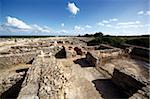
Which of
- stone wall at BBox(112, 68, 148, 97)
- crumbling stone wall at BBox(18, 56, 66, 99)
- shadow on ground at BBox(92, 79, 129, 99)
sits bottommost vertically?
shadow on ground at BBox(92, 79, 129, 99)

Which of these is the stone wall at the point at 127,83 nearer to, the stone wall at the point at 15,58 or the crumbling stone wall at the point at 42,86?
the crumbling stone wall at the point at 42,86

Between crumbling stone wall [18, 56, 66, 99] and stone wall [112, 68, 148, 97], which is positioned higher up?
crumbling stone wall [18, 56, 66, 99]

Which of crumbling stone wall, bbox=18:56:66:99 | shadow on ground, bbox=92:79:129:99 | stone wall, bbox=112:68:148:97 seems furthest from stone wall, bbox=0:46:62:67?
stone wall, bbox=112:68:148:97

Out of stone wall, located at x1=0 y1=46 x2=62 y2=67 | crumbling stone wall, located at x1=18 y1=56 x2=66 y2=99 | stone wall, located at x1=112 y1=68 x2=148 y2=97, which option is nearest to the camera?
crumbling stone wall, located at x1=18 y1=56 x2=66 y2=99

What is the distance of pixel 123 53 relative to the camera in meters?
14.4

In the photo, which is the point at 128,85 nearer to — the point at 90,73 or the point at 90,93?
the point at 90,93

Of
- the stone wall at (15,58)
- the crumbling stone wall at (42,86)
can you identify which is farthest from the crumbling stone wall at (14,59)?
the crumbling stone wall at (42,86)

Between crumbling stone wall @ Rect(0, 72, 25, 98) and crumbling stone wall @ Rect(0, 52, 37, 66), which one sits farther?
crumbling stone wall @ Rect(0, 52, 37, 66)

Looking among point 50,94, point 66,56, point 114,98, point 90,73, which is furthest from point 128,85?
point 66,56

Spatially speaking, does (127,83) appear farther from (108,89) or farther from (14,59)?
(14,59)

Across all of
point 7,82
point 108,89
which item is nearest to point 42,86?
point 7,82

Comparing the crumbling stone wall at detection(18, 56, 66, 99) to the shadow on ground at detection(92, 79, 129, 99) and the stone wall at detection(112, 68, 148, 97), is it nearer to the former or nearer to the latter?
the shadow on ground at detection(92, 79, 129, 99)

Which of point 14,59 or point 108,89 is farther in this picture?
point 14,59

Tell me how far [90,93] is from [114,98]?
3.80 ft
